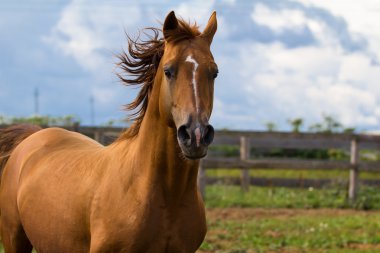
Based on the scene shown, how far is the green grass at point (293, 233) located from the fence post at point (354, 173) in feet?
7.39

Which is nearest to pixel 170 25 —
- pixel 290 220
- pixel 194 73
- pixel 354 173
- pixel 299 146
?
pixel 194 73

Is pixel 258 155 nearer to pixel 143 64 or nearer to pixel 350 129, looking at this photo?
pixel 350 129

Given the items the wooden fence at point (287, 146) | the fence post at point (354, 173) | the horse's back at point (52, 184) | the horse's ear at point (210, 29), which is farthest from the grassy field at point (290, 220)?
the horse's ear at point (210, 29)

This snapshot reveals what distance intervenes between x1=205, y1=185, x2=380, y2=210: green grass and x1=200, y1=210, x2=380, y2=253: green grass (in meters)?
1.23

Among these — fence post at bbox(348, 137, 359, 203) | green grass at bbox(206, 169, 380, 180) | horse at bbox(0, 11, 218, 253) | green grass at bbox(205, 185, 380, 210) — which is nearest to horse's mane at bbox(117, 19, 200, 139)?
horse at bbox(0, 11, 218, 253)

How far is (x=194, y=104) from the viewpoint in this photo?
3.84 meters

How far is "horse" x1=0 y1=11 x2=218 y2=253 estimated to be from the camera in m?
3.96

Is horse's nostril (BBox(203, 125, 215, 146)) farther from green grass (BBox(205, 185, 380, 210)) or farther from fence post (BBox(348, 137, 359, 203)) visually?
fence post (BBox(348, 137, 359, 203))

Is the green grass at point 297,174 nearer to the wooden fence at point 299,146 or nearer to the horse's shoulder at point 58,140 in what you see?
the wooden fence at point 299,146

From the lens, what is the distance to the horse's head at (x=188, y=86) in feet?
12.2

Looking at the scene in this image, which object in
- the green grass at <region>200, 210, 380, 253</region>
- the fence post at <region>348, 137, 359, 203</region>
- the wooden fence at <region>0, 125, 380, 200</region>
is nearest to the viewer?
the green grass at <region>200, 210, 380, 253</region>

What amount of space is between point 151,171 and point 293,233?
6.26m

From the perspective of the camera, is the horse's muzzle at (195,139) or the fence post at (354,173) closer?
the horse's muzzle at (195,139)

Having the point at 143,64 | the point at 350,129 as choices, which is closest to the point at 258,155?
the point at 350,129
